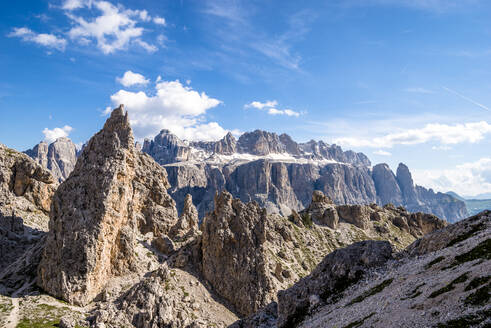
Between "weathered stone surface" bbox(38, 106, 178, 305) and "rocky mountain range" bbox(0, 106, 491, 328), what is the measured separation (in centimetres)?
32

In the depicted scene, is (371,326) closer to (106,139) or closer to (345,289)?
(345,289)

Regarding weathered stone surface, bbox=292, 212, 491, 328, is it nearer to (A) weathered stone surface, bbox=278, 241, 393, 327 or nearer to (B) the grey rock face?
(B) the grey rock face

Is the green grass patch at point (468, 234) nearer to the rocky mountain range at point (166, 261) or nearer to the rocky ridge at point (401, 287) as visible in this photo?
the rocky ridge at point (401, 287)

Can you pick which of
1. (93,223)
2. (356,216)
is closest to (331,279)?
(93,223)

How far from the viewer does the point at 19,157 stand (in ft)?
424

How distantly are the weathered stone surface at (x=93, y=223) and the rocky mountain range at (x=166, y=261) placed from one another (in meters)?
0.32

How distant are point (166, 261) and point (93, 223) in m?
27.7

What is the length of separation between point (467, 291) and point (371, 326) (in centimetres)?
863

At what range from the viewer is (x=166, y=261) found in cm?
11081

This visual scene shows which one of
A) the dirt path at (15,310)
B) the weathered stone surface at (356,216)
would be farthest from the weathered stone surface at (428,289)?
the weathered stone surface at (356,216)

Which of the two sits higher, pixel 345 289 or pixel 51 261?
pixel 51 261

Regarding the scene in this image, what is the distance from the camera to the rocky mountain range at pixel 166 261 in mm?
40000

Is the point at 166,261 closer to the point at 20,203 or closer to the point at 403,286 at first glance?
the point at 20,203

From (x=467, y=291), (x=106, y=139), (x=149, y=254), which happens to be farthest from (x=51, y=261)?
(x=467, y=291)
